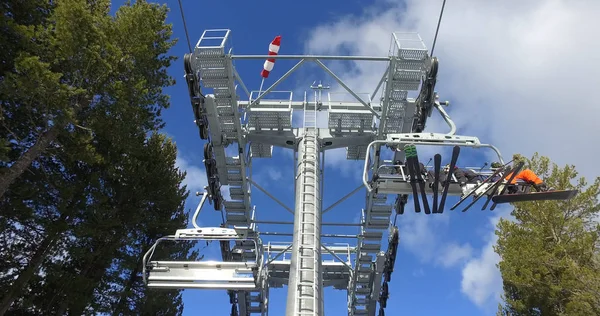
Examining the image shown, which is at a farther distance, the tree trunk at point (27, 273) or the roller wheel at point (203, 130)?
the roller wheel at point (203, 130)

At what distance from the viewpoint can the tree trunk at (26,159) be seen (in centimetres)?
1071

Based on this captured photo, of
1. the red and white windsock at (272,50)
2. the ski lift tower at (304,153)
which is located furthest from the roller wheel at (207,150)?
the red and white windsock at (272,50)

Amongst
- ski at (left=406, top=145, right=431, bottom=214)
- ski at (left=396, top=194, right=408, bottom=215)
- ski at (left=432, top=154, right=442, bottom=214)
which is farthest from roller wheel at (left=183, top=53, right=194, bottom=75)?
ski at (left=396, top=194, right=408, bottom=215)

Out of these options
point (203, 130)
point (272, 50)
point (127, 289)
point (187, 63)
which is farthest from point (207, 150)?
point (127, 289)

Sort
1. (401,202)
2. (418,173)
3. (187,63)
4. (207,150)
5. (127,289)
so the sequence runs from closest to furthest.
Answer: (418,173) < (187,63) < (207,150) < (401,202) < (127,289)

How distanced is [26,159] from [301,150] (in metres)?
7.84

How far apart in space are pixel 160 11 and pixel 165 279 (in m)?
11.0

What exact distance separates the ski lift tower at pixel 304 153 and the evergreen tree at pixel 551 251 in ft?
17.6

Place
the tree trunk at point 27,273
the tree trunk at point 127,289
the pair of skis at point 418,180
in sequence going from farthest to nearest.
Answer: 1. the tree trunk at point 127,289
2. the tree trunk at point 27,273
3. the pair of skis at point 418,180

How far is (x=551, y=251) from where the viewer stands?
16500 mm

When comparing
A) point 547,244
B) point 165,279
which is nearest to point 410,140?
point 165,279

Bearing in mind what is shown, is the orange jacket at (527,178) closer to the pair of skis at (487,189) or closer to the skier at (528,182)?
the skier at (528,182)

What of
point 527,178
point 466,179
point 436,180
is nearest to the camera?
point 436,180

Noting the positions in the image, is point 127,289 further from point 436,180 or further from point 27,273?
point 436,180
